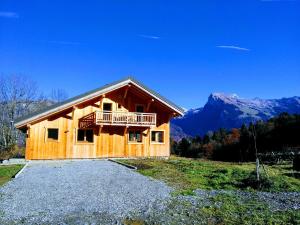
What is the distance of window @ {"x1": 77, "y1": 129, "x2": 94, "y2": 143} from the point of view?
111ft

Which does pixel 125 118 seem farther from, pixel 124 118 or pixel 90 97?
pixel 90 97

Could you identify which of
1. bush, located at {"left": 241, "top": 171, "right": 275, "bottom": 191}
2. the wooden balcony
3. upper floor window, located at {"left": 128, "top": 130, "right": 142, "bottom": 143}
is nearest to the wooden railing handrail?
the wooden balcony

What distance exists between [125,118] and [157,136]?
476cm

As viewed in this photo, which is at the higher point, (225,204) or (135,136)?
(135,136)

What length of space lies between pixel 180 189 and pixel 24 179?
30.0 feet

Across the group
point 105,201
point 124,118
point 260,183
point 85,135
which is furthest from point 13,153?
point 260,183

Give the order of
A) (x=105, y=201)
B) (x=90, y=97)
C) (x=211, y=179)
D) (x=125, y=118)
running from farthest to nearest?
(x=125, y=118) → (x=90, y=97) → (x=211, y=179) → (x=105, y=201)

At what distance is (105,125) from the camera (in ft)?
111

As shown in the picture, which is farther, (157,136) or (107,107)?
(157,136)

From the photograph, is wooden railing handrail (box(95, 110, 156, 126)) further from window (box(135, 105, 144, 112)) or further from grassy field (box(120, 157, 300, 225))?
grassy field (box(120, 157, 300, 225))

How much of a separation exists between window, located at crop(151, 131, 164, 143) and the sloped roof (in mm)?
3040

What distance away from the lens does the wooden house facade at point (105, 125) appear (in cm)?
3180

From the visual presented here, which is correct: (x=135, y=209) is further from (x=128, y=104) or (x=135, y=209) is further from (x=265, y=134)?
(x=265, y=134)

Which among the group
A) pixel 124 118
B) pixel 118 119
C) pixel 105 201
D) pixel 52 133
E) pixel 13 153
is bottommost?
pixel 105 201
